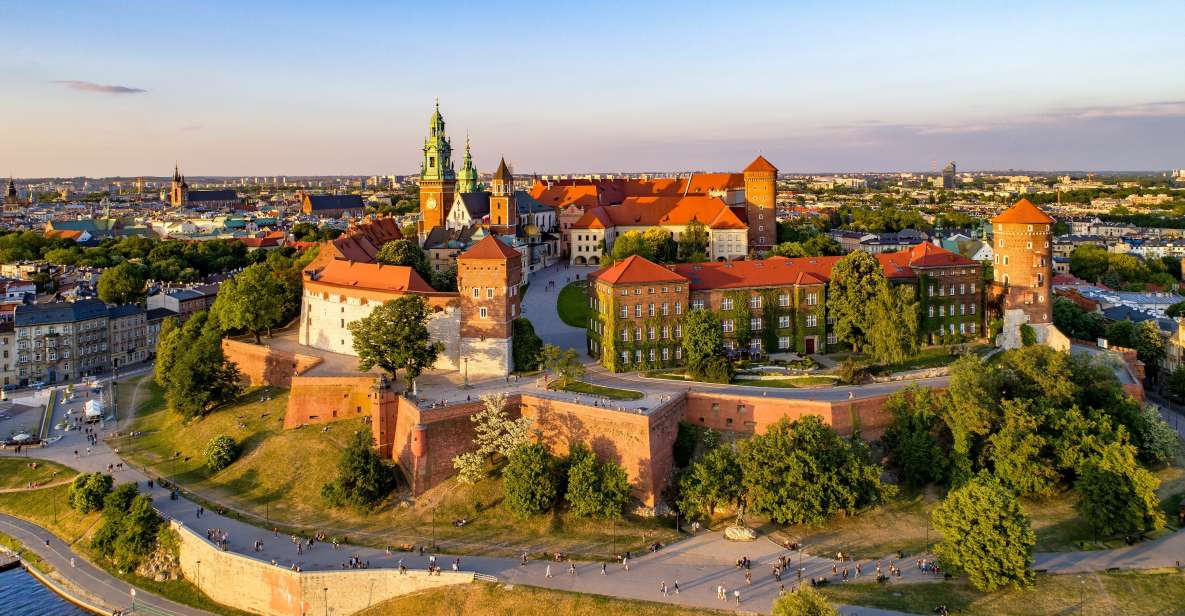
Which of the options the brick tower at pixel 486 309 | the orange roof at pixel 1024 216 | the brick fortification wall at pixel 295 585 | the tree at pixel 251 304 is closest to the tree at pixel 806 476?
the brick fortification wall at pixel 295 585

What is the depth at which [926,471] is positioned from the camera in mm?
47906

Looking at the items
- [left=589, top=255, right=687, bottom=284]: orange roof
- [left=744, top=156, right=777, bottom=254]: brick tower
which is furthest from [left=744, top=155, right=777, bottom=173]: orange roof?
[left=589, top=255, right=687, bottom=284]: orange roof

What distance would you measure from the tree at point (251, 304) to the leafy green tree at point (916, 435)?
143 ft

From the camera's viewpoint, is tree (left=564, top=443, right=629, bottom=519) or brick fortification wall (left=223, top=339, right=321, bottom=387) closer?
tree (left=564, top=443, right=629, bottom=519)

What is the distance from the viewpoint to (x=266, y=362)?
63.5 metres

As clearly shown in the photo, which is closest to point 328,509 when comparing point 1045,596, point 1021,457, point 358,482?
point 358,482

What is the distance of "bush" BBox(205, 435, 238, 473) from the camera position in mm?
52906

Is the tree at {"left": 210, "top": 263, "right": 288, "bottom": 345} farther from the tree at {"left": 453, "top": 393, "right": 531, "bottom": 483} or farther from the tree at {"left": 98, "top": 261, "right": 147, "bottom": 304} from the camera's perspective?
the tree at {"left": 98, "top": 261, "right": 147, "bottom": 304}

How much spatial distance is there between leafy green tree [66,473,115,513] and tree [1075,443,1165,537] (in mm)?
51036

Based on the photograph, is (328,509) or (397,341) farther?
(397,341)

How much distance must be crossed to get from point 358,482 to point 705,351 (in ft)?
69.2

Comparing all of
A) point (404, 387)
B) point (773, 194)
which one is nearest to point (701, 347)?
point (404, 387)

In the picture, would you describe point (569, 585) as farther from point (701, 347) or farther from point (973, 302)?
point (973, 302)

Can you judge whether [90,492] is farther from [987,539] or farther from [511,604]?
[987,539]
